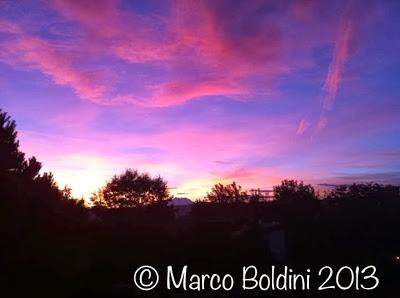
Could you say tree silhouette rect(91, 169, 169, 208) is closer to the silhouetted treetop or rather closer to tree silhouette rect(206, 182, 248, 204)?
tree silhouette rect(206, 182, 248, 204)

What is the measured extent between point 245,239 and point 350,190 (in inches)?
1503

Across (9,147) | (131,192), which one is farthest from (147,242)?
(131,192)

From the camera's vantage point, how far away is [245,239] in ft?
109

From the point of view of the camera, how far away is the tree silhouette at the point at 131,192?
61.6 metres

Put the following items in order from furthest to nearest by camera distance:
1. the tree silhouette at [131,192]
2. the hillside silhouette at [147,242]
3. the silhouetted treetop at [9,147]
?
the tree silhouette at [131,192]
the silhouetted treetop at [9,147]
the hillside silhouette at [147,242]

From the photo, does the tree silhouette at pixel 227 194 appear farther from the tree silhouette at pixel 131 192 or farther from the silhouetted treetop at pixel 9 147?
the silhouetted treetop at pixel 9 147

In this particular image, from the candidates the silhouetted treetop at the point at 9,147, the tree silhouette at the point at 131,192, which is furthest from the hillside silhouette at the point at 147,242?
the tree silhouette at the point at 131,192

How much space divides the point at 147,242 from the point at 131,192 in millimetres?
32175

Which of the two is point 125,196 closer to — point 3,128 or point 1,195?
point 3,128

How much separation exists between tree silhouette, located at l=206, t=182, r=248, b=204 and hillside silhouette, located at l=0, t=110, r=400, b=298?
1411 centimetres

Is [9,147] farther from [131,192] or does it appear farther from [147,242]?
[131,192]

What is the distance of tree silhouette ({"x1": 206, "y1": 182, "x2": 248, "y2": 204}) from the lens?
216ft

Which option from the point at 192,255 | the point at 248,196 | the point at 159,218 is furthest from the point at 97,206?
the point at 192,255

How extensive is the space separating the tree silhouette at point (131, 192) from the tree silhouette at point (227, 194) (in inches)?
321
